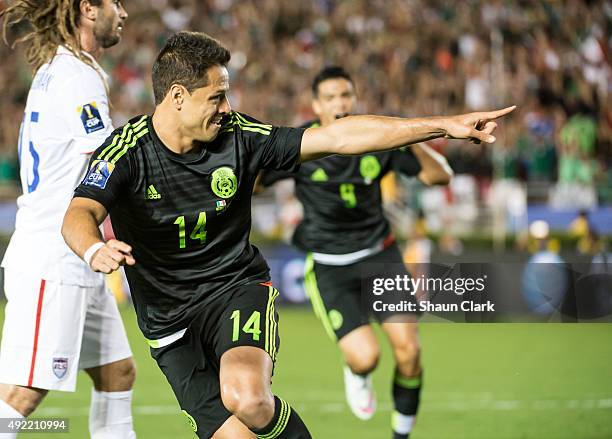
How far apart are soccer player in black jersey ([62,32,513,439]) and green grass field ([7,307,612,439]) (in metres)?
2.80

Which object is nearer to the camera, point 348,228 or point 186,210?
point 186,210

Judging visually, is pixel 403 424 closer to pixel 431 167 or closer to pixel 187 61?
pixel 431 167

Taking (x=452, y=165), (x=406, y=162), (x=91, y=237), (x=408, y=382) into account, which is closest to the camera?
(x=91, y=237)

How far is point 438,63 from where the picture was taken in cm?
2161

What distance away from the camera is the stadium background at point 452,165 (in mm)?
9391

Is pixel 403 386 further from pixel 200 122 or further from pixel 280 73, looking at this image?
pixel 280 73

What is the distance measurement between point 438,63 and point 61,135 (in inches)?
663

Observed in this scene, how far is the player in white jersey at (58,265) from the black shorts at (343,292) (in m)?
2.75

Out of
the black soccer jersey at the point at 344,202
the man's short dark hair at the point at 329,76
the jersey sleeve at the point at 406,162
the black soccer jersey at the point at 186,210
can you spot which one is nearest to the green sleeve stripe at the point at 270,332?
the black soccer jersey at the point at 186,210

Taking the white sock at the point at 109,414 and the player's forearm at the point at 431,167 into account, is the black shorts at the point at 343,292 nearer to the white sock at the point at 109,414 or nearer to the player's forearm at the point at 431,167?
the player's forearm at the point at 431,167

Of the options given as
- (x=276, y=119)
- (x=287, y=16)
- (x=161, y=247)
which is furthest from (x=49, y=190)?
(x=287, y=16)

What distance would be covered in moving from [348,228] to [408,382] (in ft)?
4.81

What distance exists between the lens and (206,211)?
5.12 m

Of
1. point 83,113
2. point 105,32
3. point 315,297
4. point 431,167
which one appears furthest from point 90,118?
point 315,297
